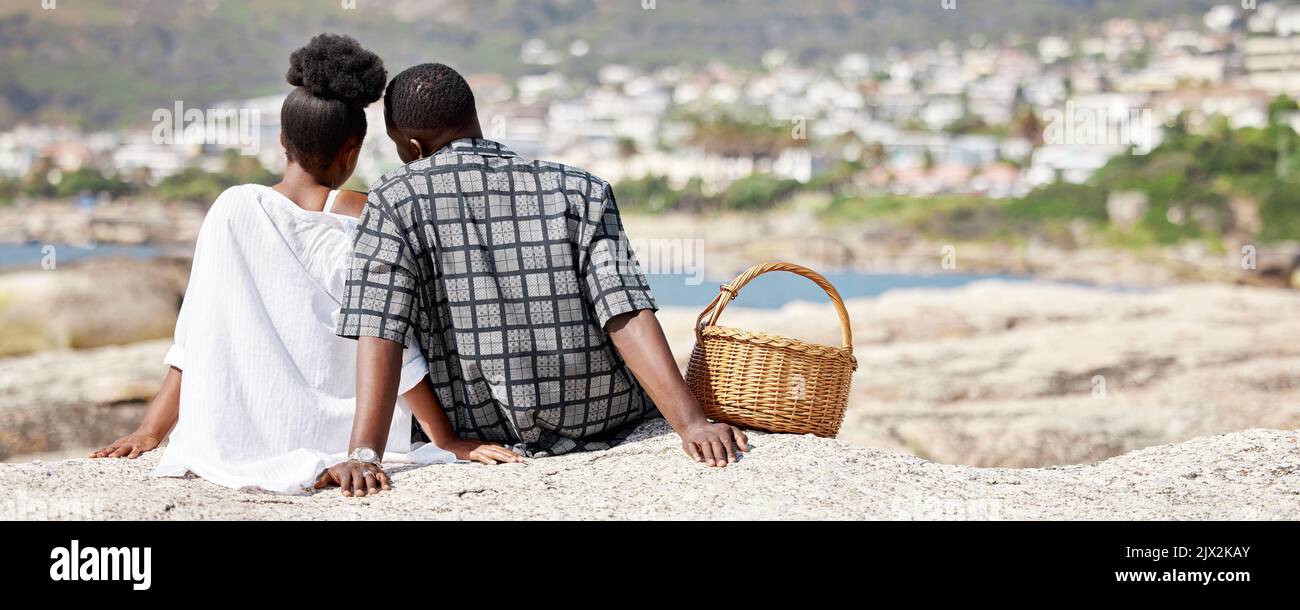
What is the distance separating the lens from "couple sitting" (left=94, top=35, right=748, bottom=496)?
A: 103 inches

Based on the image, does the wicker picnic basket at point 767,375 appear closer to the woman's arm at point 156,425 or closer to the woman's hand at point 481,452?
the woman's hand at point 481,452

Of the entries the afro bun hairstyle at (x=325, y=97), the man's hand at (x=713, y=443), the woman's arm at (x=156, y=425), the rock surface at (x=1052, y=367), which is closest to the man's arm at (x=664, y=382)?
the man's hand at (x=713, y=443)

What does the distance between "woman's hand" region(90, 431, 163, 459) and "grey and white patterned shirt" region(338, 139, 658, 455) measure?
2.23 feet

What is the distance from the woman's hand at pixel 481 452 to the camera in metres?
2.70

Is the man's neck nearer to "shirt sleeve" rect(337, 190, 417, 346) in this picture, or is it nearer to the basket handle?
"shirt sleeve" rect(337, 190, 417, 346)

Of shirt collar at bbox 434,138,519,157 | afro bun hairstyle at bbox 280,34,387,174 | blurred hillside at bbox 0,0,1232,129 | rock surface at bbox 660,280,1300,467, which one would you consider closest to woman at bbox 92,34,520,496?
afro bun hairstyle at bbox 280,34,387,174

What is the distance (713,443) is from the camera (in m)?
2.61

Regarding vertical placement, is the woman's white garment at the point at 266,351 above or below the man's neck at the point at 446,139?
below

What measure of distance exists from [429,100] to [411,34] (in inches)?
2686

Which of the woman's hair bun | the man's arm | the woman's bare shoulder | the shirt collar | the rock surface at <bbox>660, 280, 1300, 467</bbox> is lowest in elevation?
the rock surface at <bbox>660, 280, 1300, 467</bbox>

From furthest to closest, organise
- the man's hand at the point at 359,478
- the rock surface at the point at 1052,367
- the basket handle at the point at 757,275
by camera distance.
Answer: the rock surface at the point at 1052,367 → the basket handle at the point at 757,275 → the man's hand at the point at 359,478

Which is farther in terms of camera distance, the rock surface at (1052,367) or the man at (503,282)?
the rock surface at (1052,367)

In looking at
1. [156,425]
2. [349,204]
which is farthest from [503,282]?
[156,425]

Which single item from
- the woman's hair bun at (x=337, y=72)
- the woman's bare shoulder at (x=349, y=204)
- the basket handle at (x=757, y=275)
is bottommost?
the basket handle at (x=757, y=275)
